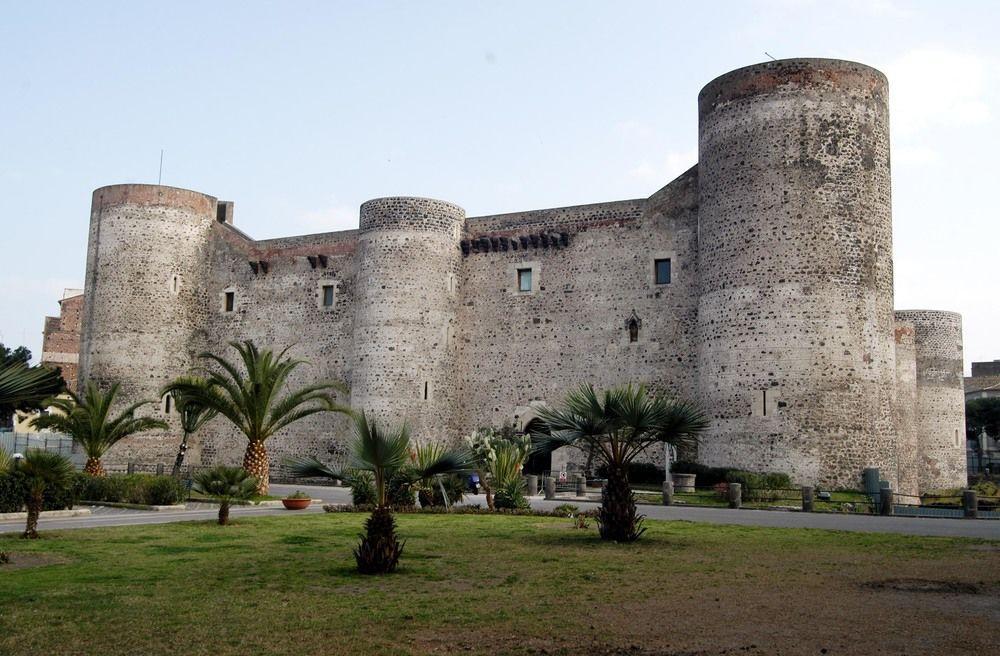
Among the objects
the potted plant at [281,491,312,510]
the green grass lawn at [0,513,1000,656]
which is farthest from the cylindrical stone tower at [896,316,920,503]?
the potted plant at [281,491,312,510]

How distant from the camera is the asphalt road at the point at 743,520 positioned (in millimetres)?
17219

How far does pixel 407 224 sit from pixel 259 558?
25.3 metres

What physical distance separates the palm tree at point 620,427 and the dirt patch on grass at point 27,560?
681 cm

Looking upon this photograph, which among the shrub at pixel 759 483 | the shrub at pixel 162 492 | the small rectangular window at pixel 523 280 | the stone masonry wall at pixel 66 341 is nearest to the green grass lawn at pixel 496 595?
the shrub at pixel 162 492

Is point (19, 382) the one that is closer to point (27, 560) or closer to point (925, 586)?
point (27, 560)

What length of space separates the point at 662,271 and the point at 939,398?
15.3m

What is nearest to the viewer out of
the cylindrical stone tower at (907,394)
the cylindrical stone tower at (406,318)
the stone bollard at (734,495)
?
the stone bollard at (734,495)

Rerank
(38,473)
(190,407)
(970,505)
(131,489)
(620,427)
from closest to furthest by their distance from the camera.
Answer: (38,473), (620,427), (970,505), (131,489), (190,407)

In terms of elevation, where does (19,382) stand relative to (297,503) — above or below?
above

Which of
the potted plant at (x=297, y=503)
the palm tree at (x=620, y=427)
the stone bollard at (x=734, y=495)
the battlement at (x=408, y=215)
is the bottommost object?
the potted plant at (x=297, y=503)

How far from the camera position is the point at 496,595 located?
9930 mm

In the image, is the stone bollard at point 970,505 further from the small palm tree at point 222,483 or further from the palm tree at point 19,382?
the palm tree at point 19,382

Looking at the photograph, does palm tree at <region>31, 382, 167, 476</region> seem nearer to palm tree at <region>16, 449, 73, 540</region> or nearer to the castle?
the castle

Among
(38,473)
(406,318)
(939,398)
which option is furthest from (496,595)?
(939,398)
